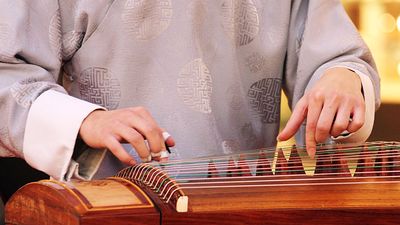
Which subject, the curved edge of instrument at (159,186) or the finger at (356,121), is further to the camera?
the finger at (356,121)

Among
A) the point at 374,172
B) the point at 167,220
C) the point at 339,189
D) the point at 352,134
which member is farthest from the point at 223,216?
the point at 352,134

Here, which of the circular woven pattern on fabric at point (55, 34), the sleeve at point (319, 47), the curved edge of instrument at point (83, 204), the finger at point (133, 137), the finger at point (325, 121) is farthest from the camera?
the sleeve at point (319, 47)

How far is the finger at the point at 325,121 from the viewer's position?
132cm

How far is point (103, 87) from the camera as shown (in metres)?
1.51

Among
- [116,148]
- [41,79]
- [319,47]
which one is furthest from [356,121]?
[41,79]

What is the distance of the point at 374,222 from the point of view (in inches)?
40.3

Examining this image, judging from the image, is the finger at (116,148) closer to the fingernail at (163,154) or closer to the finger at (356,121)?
the fingernail at (163,154)

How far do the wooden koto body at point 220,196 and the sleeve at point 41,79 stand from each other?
0.16m

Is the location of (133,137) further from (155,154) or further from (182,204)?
(182,204)

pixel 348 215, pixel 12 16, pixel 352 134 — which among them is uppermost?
pixel 12 16

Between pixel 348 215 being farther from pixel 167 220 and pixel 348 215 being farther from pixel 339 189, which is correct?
pixel 167 220

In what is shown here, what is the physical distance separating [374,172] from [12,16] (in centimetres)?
62

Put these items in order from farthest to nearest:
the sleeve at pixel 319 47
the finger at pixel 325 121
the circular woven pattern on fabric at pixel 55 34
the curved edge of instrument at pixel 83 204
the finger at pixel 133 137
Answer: the sleeve at pixel 319 47
the circular woven pattern on fabric at pixel 55 34
the finger at pixel 325 121
the finger at pixel 133 137
the curved edge of instrument at pixel 83 204

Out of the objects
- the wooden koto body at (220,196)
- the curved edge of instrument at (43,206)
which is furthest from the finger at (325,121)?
the curved edge of instrument at (43,206)
